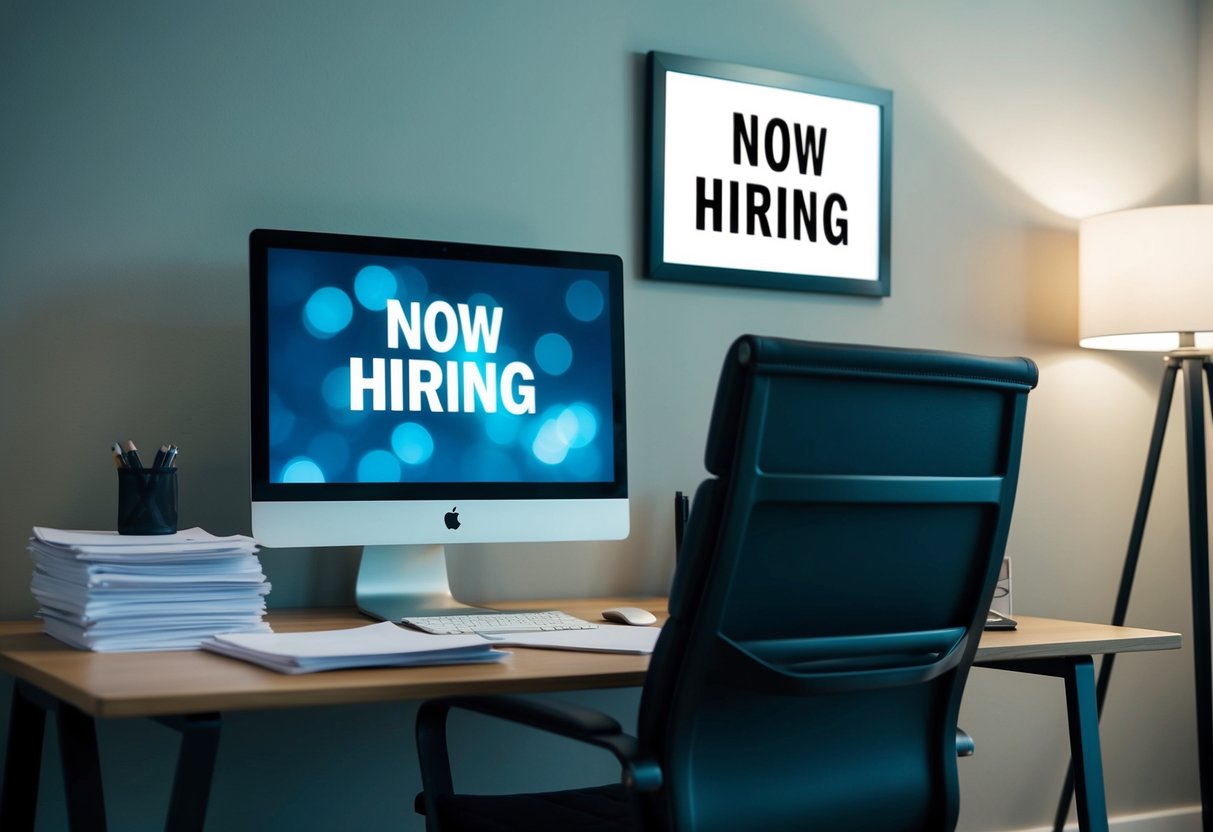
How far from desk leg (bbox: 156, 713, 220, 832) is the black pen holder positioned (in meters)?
0.58

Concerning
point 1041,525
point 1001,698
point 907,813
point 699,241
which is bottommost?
point 1001,698

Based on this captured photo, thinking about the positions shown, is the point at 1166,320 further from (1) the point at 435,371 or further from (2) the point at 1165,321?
(1) the point at 435,371

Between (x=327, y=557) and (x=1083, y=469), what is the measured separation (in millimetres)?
1910

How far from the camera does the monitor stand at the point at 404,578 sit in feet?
6.78

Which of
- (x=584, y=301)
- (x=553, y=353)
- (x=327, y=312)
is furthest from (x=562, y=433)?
(x=327, y=312)

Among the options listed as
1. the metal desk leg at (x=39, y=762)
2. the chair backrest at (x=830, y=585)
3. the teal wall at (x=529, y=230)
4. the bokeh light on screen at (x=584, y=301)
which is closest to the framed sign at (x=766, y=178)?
the teal wall at (x=529, y=230)

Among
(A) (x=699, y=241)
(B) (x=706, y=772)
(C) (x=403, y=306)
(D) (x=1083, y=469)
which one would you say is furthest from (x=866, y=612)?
(D) (x=1083, y=469)

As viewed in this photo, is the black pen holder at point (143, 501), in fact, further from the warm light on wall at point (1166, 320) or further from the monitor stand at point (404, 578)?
the warm light on wall at point (1166, 320)

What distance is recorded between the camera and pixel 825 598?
1.36 metres

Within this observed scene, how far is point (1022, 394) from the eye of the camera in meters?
1.46

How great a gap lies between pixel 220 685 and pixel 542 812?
1.78 ft

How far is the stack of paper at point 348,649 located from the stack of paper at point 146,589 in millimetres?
61

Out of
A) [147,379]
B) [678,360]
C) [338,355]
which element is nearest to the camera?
[338,355]

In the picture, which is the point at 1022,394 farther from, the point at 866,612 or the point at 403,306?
the point at 403,306
